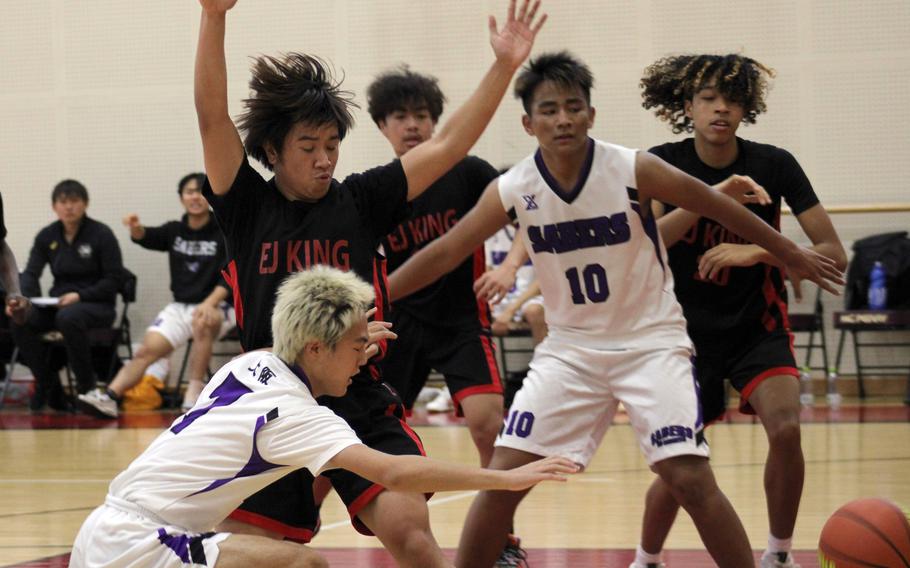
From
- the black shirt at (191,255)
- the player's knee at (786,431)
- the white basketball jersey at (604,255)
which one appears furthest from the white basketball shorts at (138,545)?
the black shirt at (191,255)

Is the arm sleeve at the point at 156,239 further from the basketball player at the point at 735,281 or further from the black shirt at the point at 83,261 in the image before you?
the basketball player at the point at 735,281

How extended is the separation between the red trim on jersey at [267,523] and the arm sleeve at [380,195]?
0.92 metres

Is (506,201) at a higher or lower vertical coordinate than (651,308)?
higher

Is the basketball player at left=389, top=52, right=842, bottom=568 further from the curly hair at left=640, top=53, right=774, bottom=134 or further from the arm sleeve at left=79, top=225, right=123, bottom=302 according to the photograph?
the arm sleeve at left=79, top=225, right=123, bottom=302

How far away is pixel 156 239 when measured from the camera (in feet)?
35.7

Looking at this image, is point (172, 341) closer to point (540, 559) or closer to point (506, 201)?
point (540, 559)

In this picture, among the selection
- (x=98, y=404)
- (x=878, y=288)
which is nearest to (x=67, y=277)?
(x=98, y=404)

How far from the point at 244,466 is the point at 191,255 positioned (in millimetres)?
7808

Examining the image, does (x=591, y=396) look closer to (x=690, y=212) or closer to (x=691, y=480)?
(x=691, y=480)

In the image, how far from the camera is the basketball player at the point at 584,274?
400cm

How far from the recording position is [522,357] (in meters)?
11.1

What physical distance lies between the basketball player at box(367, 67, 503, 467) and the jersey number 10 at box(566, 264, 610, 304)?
1.12 metres

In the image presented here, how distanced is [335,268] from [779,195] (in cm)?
188

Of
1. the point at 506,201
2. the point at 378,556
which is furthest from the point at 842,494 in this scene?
the point at 506,201
